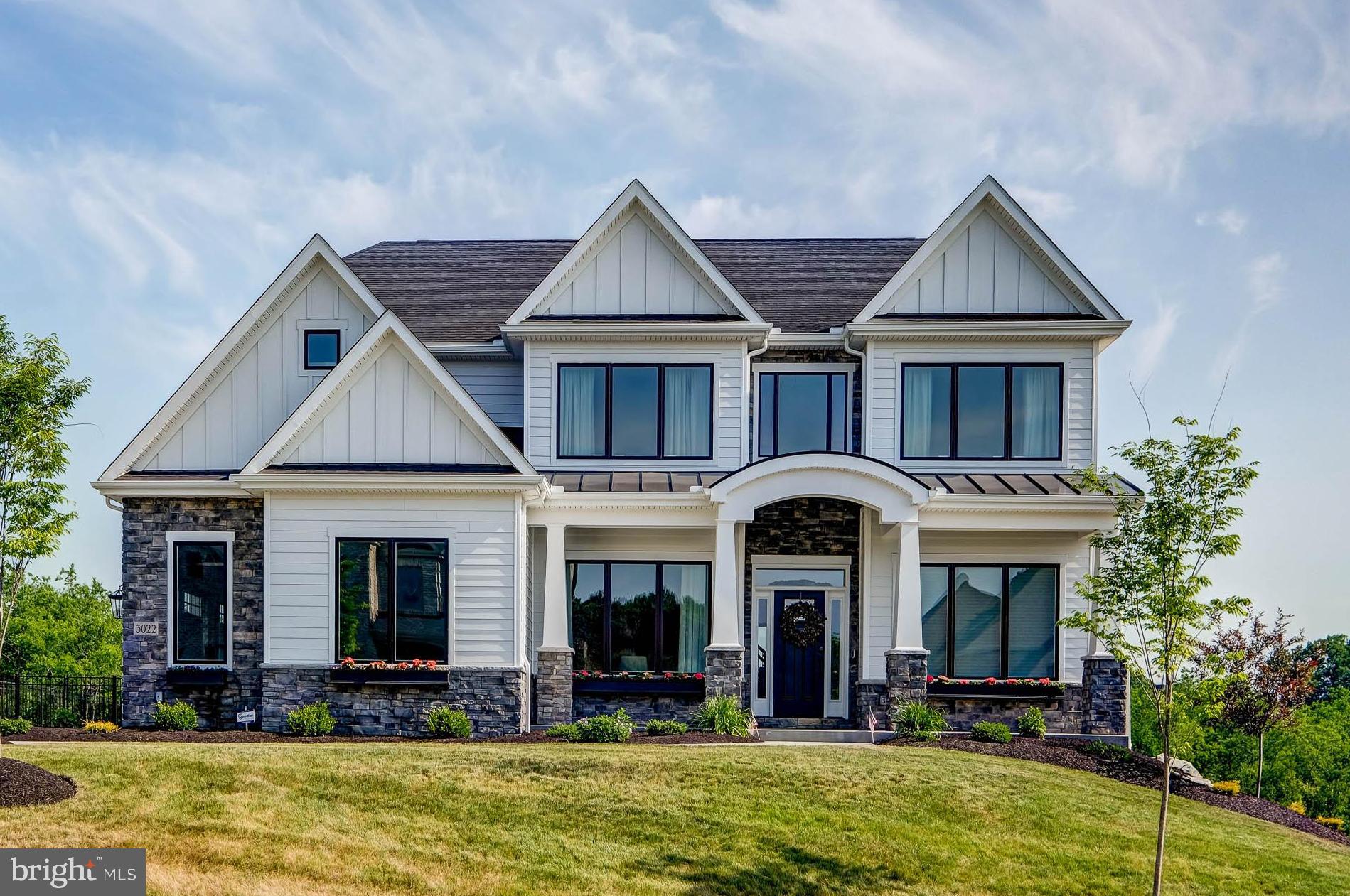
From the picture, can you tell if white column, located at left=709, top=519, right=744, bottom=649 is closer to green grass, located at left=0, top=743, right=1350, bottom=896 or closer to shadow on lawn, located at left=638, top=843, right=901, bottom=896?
green grass, located at left=0, top=743, right=1350, bottom=896

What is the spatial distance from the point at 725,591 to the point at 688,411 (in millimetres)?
3289

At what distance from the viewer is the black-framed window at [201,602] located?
16641 mm

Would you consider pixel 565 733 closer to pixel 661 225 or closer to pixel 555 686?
pixel 555 686

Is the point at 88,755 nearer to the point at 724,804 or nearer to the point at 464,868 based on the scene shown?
the point at 464,868

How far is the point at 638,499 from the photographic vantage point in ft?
55.0

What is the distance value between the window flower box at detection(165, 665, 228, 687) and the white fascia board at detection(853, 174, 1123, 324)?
11473 mm

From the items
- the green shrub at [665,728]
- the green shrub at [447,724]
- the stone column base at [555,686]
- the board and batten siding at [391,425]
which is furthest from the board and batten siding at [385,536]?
the green shrub at [665,728]

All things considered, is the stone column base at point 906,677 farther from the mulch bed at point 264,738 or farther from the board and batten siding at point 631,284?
the board and batten siding at point 631,284

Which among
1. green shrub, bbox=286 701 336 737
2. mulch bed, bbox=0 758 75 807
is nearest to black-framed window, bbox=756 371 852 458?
green shrub, bbox=286 701 336 737

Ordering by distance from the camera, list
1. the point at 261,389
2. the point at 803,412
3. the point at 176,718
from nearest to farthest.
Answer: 1. the point at 176,718
2. the point at 261,389
3. the point at 803,412

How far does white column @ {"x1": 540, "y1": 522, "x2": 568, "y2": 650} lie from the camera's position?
16.8 metres

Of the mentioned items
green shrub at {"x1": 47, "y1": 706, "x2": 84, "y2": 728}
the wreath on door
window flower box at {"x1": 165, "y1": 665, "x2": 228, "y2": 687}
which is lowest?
green shrub at {"x1": 47, "y1": 706, "x2": 84, "y2": 728}

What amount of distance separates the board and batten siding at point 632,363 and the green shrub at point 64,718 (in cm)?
807

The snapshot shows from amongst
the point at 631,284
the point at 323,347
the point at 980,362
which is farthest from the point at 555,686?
the point at 980,362
